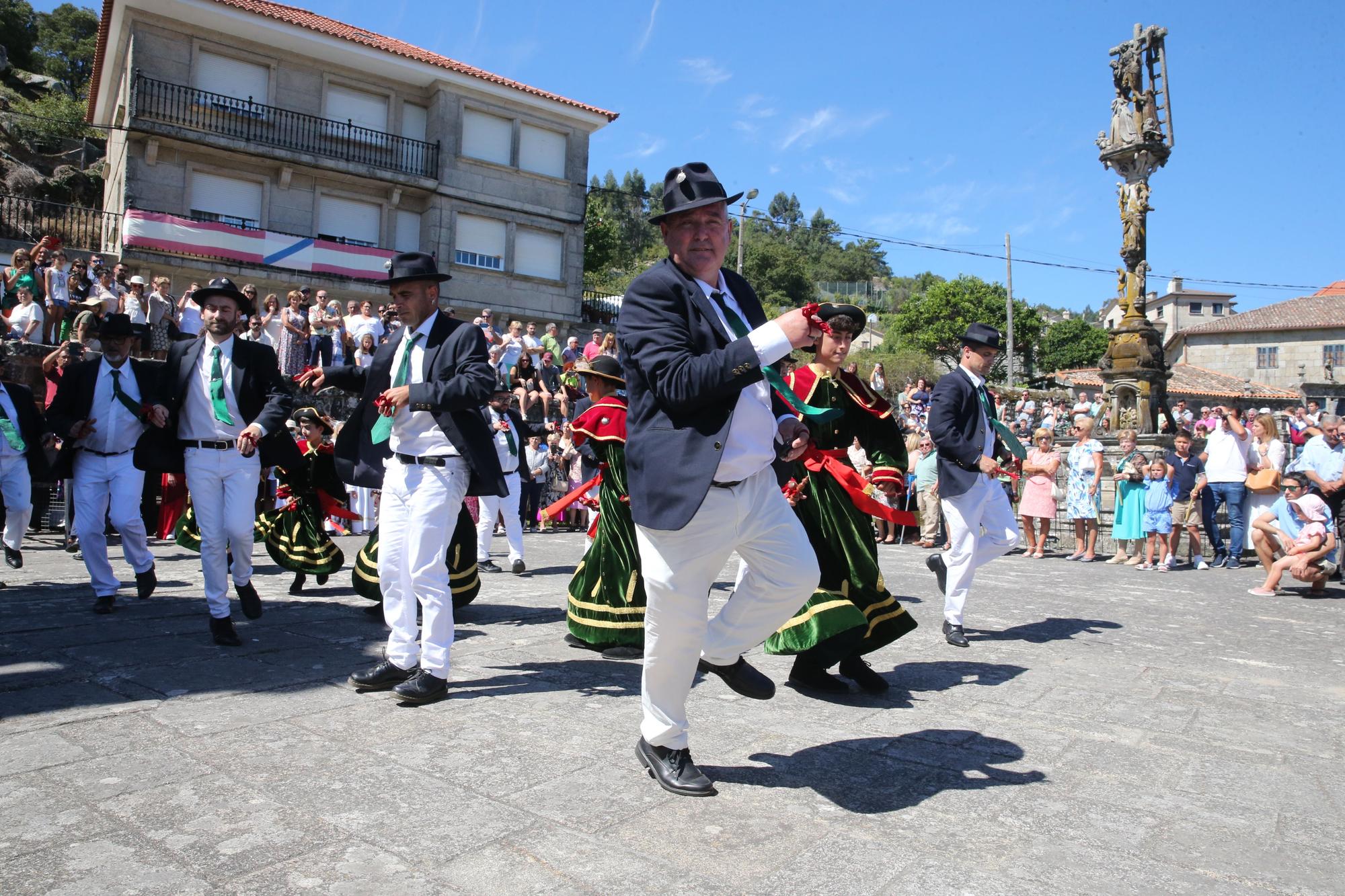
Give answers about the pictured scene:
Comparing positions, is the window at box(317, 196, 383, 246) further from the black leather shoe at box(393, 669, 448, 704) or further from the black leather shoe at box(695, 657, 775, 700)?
the black leather shoe at box(695, 657, 775, 700)

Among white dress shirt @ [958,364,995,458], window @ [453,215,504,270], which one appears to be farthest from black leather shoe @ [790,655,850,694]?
window @ [453,215,504,270]

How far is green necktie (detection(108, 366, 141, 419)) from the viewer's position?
681cm

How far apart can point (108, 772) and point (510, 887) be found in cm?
178

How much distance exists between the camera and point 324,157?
26234mm

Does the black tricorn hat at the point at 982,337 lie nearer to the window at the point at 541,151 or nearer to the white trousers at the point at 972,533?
the white trousers at the point at 972,533

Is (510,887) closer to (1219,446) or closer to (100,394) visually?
(100,394)

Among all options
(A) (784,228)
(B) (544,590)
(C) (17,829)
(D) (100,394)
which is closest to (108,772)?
(C) (17,829)

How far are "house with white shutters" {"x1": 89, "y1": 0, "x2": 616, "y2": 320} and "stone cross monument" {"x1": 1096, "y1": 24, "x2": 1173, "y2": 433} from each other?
15672 mm

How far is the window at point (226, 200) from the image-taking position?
2492 centimetres

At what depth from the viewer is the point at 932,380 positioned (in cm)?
4216

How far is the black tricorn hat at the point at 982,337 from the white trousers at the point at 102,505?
5.95 metres

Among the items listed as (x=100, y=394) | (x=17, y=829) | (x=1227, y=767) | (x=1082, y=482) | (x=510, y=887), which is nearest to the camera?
(x=510, y=887)

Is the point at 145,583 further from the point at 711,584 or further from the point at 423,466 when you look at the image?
the point at 711,584

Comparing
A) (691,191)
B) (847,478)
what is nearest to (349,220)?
(847,478)
